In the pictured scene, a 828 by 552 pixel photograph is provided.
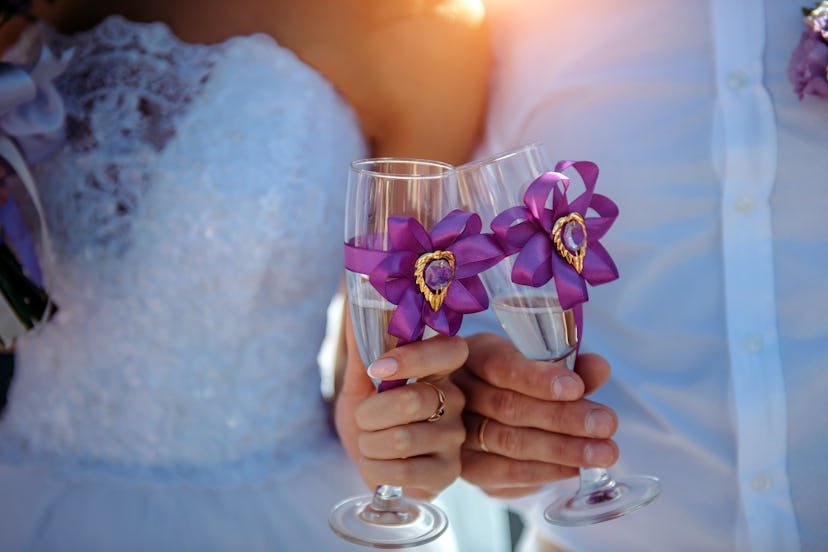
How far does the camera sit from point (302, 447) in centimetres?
157

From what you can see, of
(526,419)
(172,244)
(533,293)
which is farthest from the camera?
(172,244)

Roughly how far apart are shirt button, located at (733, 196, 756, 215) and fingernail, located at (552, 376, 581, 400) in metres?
0.53

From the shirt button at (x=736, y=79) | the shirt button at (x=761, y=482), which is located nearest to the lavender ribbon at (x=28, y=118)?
the shirt button at (x=736, y=79)

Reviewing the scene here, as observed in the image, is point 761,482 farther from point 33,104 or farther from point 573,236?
point 33,104

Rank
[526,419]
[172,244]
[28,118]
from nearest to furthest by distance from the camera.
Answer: [526,419] → [28,118] → [172,244]

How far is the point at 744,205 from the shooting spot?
141cm

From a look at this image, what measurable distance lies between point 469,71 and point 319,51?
32 centimetres

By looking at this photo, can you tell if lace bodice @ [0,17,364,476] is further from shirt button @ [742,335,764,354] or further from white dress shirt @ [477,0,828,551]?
shirt button @ [742,335,764,354]

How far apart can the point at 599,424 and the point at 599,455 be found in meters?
0.06

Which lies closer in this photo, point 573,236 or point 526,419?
point 573,236

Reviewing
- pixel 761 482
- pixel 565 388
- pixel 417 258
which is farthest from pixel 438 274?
pixel 761 482

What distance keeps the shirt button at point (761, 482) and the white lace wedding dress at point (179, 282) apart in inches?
28.4

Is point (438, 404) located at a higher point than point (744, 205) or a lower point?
lower

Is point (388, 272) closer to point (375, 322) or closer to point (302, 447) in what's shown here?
point (375, 322)
